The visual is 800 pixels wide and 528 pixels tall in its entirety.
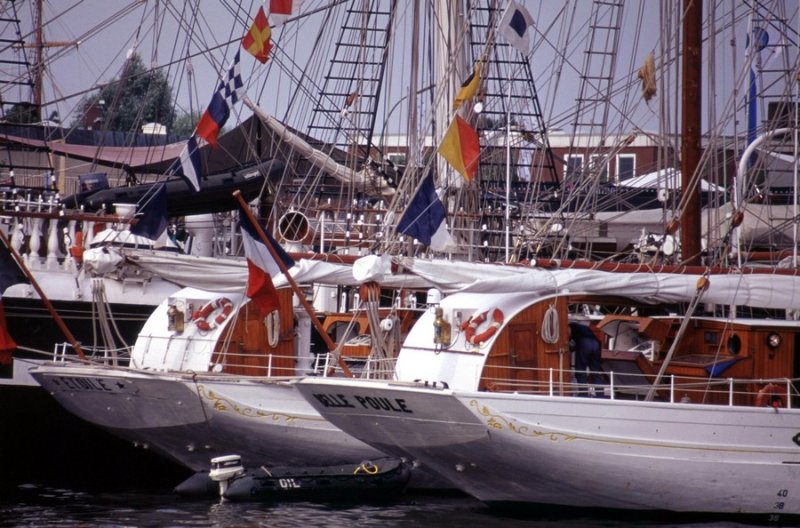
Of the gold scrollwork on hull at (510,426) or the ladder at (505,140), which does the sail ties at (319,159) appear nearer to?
the ladder at (505,140)

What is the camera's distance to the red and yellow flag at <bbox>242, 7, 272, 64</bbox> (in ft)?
83.3

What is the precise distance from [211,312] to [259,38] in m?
5.27

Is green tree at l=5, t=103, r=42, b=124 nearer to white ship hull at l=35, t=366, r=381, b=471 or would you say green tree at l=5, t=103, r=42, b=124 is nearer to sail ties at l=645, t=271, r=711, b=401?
white ship hull at l=35, t=366, r=381, b=471

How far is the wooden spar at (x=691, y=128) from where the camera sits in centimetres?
2542

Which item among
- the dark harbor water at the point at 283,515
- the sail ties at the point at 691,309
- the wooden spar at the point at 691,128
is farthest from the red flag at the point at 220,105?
the sail ties at the point at 691,309

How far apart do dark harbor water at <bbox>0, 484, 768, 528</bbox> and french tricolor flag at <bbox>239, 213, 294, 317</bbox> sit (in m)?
3.48

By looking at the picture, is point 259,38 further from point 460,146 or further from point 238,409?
point 238,409

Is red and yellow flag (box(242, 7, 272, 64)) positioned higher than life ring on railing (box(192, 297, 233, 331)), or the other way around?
red and yellow flag (box(242, 7, 272, 64))

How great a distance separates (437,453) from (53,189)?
13200 millimetres

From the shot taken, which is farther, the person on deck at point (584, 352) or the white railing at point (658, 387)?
the person on deck at point (584, 352)

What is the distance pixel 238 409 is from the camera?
81.1 feet

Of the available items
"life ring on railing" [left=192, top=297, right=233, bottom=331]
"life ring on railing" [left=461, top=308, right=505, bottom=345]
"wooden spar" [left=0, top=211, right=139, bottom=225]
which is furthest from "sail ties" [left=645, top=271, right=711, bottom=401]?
"wooden spar" [left=0, top=211, right=139, bottom=225]

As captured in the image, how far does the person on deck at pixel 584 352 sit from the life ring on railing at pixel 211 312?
6.71m

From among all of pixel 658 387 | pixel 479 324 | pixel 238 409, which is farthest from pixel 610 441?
pixel 238 409
